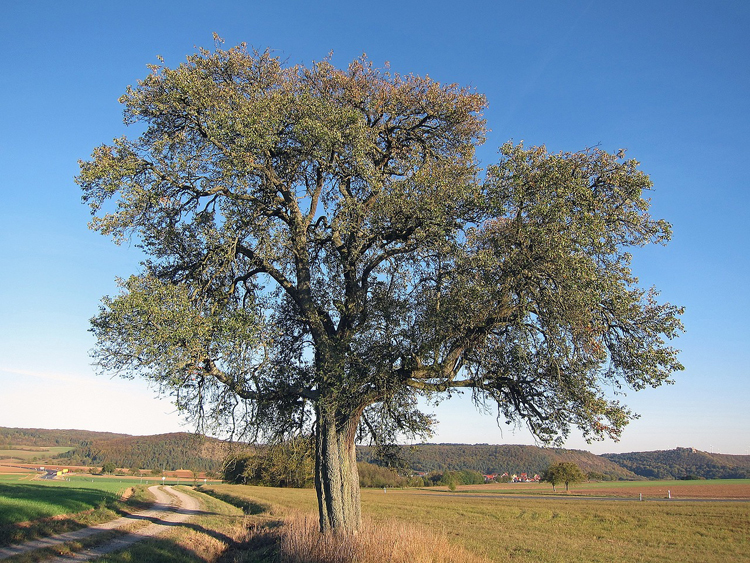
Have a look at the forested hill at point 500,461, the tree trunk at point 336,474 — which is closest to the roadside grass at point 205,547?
the tree trunk at point 336,474

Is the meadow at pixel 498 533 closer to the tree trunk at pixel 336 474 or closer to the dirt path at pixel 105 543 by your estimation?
the tree trunk at pixel 336 474

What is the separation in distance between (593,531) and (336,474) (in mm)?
26805

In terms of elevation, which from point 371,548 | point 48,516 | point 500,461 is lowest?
Answer: point 500,461

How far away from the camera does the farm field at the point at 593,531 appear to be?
22.9m

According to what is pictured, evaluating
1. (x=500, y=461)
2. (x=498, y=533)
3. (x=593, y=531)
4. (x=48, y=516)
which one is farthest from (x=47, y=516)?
(x=500, y=461)

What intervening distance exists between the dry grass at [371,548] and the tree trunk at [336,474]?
607 mm

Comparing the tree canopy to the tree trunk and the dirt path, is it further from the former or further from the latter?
the tree trunk

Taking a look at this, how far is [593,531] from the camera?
33.0m

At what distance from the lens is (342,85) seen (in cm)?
1780

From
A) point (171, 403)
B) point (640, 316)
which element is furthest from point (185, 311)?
point (640, 316)

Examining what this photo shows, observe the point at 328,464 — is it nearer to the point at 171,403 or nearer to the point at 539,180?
the point at 171,403

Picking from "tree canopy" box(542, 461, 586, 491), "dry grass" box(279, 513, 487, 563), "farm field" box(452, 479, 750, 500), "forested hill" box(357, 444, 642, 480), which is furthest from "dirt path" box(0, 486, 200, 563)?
"forested hill" box(357, 444, 642, 480)

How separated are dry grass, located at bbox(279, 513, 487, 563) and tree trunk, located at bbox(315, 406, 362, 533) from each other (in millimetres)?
607

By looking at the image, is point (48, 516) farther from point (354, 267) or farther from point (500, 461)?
point (500, 461)
